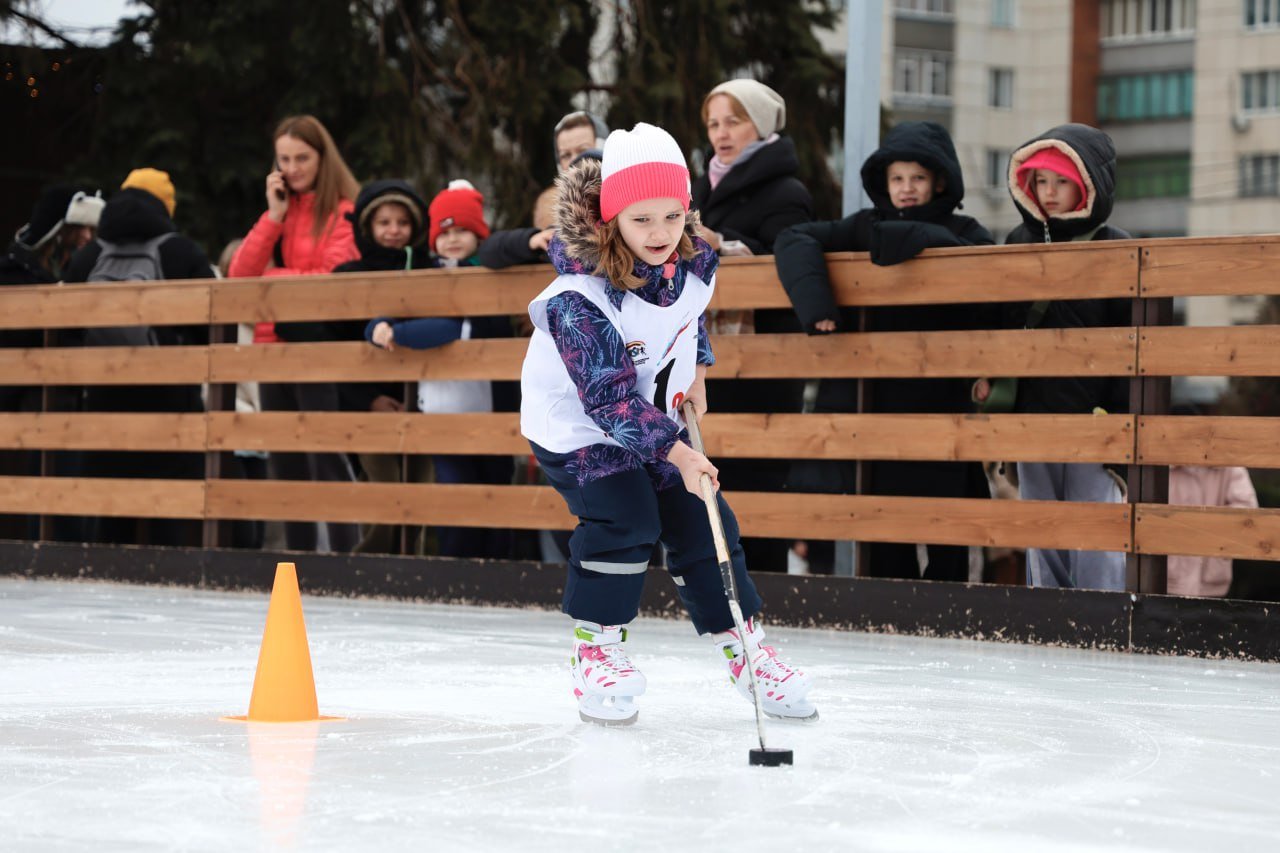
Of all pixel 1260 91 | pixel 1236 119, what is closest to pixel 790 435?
pixel 1236 119

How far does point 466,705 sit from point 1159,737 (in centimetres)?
138

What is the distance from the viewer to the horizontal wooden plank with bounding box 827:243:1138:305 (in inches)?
201

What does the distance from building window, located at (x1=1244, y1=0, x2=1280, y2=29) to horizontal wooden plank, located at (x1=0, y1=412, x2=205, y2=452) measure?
144ft

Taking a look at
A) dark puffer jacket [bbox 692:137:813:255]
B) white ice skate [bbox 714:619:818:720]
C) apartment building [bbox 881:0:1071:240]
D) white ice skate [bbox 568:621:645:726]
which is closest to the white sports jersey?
white ice skate [bbox 568:621:645:726]

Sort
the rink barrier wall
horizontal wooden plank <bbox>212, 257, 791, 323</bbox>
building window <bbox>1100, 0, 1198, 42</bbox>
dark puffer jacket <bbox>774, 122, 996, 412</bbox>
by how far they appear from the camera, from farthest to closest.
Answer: building window <bbox>1100, 0, 1198, 42</bbox>
horizontal wooden plank <bbox>212, 257, 791, 323</bbox>
dark puffer jacket <bbox>774, 122, 996, 412</bbox>
the rink barrier wall

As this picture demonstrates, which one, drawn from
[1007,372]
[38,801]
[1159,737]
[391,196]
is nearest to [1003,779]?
[1159,737]

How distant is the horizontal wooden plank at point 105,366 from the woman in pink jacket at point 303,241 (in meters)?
0.28

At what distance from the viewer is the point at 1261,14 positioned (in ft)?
151

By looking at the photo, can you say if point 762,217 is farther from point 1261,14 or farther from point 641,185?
point 1261,14

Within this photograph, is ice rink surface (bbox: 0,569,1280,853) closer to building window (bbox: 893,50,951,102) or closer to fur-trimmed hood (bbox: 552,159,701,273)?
fur-trimmed hood (bbox: 552,159,701,273)

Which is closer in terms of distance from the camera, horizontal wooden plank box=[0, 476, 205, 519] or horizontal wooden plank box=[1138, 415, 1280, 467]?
horizontal wooden plank box=[1138, 415, 1280, 467]

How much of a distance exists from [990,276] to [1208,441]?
0.80 meters

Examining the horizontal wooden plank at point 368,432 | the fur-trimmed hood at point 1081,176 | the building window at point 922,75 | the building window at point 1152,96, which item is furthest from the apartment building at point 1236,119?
the fur-trimmed hood at point 1081,176

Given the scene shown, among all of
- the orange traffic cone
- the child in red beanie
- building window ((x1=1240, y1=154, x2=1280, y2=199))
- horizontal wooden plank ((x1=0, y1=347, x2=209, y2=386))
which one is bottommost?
the orange traffic cone
